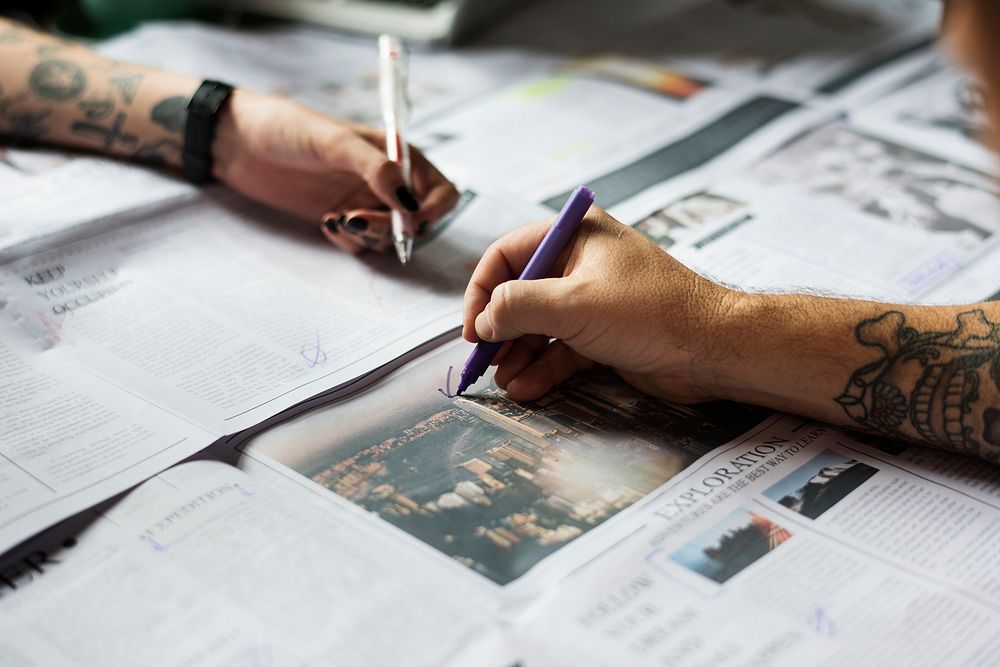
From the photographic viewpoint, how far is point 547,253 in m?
0.76

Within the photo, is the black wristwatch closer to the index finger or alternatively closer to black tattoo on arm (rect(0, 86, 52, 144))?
black tattoo on arm (rect(0, 86, 52, 144))

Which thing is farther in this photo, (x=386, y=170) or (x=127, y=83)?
(x=127, y=83)

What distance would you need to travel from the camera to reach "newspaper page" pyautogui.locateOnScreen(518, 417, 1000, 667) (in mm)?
553

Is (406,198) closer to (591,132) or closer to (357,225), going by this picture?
(357,225)

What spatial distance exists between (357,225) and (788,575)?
513 millimetres

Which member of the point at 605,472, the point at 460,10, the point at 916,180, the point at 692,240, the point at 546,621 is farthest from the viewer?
the point at 460,10

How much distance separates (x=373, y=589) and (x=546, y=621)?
0.35 feet

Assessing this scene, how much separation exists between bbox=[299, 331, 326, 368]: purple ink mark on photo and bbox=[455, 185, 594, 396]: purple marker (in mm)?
121

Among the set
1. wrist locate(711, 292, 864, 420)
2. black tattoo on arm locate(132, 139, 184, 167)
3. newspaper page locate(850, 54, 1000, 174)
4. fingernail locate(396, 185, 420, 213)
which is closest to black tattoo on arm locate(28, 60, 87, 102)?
black tattoo on arm locate(132, 139, 184, 167)

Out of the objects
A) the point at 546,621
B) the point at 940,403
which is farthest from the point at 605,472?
the point at 940,403

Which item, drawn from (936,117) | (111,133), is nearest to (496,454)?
(111,133)

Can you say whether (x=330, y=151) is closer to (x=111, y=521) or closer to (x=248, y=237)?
(x=248, y=237)

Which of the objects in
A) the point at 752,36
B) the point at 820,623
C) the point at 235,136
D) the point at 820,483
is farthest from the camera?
the point at 752,36

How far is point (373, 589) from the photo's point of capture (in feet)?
1.93
